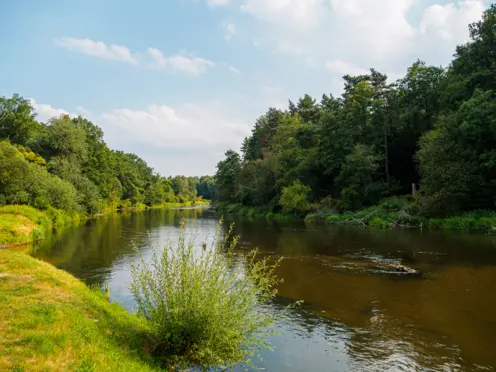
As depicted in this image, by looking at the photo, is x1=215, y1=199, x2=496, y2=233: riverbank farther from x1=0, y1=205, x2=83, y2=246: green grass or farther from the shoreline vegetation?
x1=0, y1=205, x2=83, y2=246: green grass

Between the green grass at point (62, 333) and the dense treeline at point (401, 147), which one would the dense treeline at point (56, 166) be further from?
the green grass at point (62, 333)

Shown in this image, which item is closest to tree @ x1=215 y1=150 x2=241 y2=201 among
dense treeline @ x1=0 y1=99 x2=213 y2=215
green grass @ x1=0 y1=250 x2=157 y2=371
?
dense treeline @ x1=0 y1=99 x2=213 y2=215

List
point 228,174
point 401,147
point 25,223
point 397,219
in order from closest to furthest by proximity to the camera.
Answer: point 25,223 → point 397,219 → point 401,147 → point 228,174

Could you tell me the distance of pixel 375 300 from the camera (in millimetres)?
13633

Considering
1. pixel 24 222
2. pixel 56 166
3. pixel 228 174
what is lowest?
pixel 24 222

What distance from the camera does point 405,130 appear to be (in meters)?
51.1

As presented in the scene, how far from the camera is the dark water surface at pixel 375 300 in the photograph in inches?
363

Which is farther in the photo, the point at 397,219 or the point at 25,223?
the point at 397,219

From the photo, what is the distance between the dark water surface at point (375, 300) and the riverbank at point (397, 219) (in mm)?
6852

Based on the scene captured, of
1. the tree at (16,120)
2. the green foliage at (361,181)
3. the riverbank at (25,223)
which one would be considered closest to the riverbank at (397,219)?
the green foliage at (361,181)

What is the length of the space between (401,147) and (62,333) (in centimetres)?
5360

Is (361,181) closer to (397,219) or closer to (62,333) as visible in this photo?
(397,219)

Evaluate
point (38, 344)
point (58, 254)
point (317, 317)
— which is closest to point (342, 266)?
point (317, 317)

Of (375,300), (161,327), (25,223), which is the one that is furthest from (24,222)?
(375,300)
